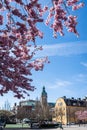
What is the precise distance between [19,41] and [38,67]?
2.50 m

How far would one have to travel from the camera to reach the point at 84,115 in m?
101

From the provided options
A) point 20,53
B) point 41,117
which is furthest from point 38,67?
point 41,117

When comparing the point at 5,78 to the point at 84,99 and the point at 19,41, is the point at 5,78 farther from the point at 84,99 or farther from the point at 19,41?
the point at 84,99

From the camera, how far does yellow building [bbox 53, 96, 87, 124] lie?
406 feet

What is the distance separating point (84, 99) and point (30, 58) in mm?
136111

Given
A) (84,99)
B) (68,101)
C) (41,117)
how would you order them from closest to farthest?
(41,117) → (68,101) → (84,99)

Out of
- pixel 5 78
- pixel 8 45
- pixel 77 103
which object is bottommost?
pixel 5 78

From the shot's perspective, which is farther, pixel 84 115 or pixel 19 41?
pixel 84 115

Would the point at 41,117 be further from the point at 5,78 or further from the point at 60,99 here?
the point at 5,78

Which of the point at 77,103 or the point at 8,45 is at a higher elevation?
the point at 77,103

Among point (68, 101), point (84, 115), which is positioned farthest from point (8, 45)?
point (68, 101)

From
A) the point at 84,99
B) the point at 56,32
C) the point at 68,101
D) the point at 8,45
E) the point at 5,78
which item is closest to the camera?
the point at 56,32

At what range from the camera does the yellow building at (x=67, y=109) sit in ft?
406

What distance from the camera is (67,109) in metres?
127
